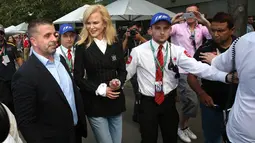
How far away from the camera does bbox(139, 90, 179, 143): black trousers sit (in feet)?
10.0

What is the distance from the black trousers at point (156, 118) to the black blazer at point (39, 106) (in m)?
0.90

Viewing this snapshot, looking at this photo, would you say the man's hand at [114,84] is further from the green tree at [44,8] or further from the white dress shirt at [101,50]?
the green tree at [44,8]

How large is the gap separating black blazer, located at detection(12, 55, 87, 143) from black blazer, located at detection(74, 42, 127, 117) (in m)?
0.46

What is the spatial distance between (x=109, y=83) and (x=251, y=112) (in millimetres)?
1449

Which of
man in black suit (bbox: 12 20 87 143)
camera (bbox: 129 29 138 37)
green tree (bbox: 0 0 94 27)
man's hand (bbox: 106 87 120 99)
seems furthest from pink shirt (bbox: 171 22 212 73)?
green tree (bbox: 0 0 94 27)

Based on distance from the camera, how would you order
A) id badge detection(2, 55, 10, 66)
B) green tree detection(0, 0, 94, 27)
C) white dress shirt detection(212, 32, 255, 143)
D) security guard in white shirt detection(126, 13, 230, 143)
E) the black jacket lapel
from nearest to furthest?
white dress shirt detection(212, 32, 255, 143) < the black jacket lapel < security guard in white shirt detection(126, 13, 230, 143) < id badge detection(2, 55, 10, 66) < green tree detection(0, 0, 94, 27)

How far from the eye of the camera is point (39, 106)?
2332mm

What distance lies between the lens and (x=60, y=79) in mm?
2500

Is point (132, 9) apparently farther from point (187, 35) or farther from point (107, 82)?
point (107, 82)

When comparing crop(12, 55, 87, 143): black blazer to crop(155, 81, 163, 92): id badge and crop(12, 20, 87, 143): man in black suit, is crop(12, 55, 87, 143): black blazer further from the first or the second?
crop(155, 81, 163, 92): id badge

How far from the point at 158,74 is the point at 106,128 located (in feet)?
2.65

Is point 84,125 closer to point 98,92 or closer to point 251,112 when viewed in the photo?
point 98,92

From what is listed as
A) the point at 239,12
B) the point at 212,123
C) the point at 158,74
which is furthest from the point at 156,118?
the point at 239,12

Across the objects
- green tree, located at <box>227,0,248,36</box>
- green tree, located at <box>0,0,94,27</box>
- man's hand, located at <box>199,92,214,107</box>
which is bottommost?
man's hand, located at <box>199,92,214,107</box>
